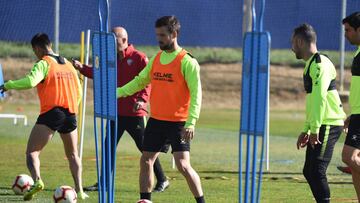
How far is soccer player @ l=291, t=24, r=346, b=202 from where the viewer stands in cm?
1002

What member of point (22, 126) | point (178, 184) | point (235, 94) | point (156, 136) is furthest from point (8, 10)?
point (156, 136)

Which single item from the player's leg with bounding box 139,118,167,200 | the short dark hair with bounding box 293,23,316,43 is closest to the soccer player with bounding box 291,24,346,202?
the short dark hair with bounding box 293,23,316,43

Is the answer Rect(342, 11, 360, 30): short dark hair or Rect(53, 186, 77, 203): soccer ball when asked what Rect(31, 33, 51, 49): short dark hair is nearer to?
Rect(53, 186, 77, 203): soccer ball

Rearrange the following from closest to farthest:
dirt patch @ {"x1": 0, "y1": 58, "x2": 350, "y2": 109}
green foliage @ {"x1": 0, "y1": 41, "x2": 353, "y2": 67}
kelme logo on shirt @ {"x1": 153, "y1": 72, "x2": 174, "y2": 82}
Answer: kelme logo on shirt @ {"x1": 153, "y1": 72, "x2": 174, "y2": 82}, green foliage @ {"x1": 0, "y1": 41, "x2": 353, "y2": 67}, dirt patch @ {"x1": 0, "y1": 58, "x2": 350, "y2": 109}

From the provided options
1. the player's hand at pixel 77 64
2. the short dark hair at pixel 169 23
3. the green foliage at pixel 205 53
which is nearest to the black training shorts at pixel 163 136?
the short dark hair at pixel 169 23

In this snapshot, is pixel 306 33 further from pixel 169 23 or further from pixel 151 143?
pixel 151 143

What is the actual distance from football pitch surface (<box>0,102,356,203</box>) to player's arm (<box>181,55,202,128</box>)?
259 cm

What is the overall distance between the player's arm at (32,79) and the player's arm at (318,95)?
3769 mm

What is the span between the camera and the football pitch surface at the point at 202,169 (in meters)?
13.0

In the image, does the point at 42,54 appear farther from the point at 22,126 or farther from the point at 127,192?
the point at 22,126

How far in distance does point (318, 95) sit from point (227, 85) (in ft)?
87.9

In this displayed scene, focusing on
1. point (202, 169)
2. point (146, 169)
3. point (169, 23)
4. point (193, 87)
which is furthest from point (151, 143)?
point (202, 169)

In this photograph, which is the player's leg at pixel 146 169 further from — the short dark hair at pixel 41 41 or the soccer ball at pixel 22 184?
the short dark hair at pixel 41 41

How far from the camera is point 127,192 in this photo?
1323cm
